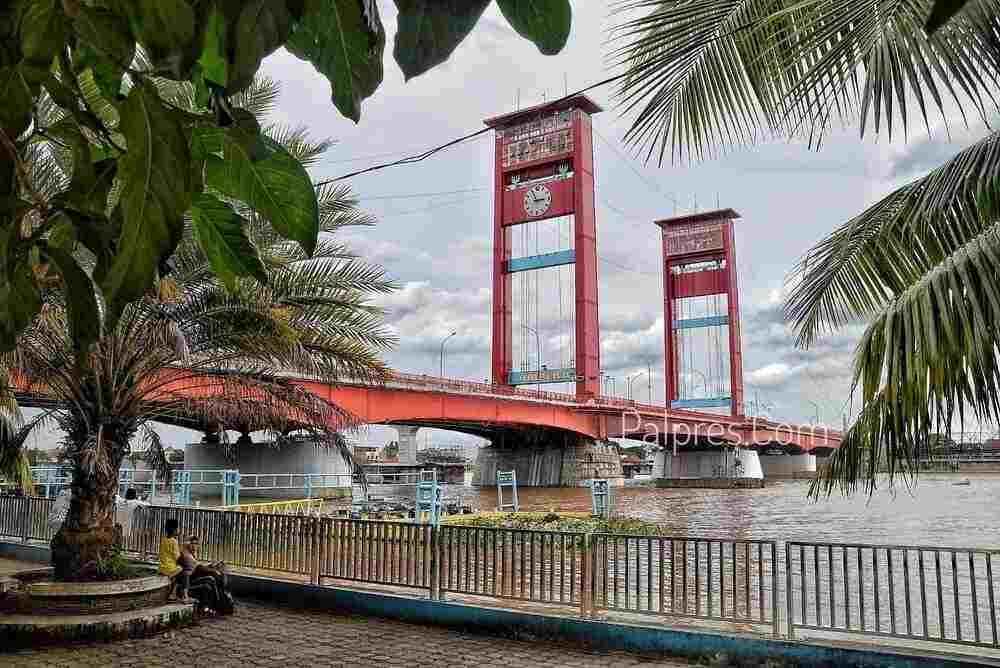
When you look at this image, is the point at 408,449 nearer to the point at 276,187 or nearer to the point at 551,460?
the point at 551,460

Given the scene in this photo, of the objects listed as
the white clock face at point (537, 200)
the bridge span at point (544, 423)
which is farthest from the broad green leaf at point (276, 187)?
the white clock face at point (537, 200)

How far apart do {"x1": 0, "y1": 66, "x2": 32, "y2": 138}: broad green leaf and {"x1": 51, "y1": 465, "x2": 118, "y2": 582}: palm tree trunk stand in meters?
9.43

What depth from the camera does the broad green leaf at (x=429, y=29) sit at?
866 millimetres

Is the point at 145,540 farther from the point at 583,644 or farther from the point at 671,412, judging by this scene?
the point at 671,412

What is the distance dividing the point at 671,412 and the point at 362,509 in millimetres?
32305


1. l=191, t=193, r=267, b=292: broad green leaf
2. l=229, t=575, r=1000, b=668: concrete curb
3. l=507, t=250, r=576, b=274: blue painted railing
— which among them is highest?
l=507, t=250, r=576, b=274: blue painted railing

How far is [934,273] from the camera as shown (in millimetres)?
3617

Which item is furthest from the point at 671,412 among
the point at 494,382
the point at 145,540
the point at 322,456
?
the point at 145,540

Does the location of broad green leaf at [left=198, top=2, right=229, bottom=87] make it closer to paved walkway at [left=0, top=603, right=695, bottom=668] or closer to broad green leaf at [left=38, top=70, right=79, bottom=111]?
broad green leaf at [left=38, top=70, right=79, bottom=111]

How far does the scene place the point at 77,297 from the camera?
1.09 m

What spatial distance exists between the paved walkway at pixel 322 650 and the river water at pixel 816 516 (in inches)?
419

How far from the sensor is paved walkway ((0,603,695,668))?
7.12m

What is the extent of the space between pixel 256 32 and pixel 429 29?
0.56 ft

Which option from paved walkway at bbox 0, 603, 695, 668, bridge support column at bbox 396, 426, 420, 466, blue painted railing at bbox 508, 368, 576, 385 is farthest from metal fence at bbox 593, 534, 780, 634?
bridge support column at bbox 396, 426, 420, 466
